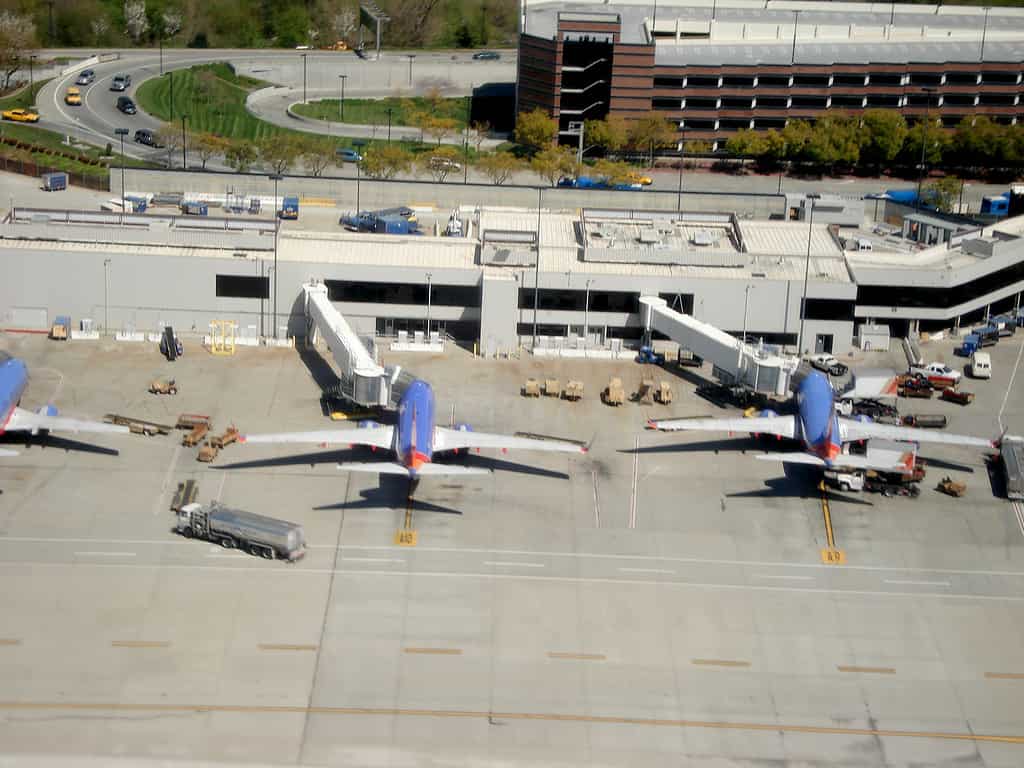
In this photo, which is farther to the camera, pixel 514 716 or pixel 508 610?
pixel 508 610

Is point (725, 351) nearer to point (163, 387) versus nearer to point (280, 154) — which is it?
point (163, 387)

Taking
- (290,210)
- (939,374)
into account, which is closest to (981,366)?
(939,374)

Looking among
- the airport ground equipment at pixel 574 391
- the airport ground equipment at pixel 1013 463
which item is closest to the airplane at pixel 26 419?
the airport ground equipment at pixel 574 391

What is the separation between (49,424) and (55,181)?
198ft

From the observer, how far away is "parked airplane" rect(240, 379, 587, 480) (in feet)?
313

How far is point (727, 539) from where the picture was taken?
95.1 meters

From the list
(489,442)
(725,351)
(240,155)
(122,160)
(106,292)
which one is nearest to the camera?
(489,442)

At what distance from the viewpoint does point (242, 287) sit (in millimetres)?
127125

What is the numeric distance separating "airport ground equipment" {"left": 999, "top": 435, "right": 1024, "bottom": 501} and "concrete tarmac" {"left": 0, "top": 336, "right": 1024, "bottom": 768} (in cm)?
183

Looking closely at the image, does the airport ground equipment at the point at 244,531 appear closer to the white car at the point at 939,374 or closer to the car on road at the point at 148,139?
the white car at the point at 939,374

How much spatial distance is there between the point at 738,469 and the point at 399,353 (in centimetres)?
3320

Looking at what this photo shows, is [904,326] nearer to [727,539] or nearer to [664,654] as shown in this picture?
[727,539]

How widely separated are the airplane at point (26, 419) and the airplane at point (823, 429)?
4015 cm

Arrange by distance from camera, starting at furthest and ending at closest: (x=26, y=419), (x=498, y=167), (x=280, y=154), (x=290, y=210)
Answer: (x=498, y=167), (x=280, y=154), (x=290, y=210), (x=26, y=419)
